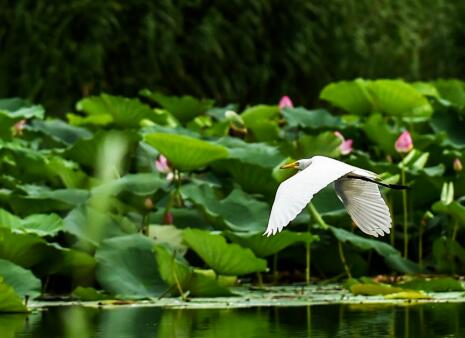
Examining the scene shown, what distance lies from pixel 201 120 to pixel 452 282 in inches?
86.9

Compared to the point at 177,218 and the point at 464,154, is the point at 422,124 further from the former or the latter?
the point at 177,218

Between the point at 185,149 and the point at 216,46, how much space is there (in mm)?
7306

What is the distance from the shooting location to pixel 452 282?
180 inches

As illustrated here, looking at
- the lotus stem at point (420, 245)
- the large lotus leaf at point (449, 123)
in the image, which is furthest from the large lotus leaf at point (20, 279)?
the large lotus leaf at point (449, 123)

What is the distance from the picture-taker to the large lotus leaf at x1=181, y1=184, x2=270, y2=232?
4.81m

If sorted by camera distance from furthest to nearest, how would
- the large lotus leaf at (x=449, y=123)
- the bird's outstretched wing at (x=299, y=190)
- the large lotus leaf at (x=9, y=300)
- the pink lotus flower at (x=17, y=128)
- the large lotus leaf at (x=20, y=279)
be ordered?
the large lotus leaf at (x=449, y=123), the pink lotus flower at (x=17, y=128), the large lotus leaf at (x=20, y=279), the large lotus leaf at (x=9, y=300), the bird's outstretched wing at (x=299, y=190)

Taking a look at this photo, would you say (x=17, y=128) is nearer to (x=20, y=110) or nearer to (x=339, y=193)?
(x=20, y=110)

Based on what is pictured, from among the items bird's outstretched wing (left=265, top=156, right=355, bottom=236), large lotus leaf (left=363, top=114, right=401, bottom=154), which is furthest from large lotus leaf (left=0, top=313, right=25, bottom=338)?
large lotus leaf (left=363, top=114, right=401, bottom=154)

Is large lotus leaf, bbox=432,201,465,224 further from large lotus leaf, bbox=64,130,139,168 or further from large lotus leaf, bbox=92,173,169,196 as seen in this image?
large lotus leaf, bbox=64,130,139,168

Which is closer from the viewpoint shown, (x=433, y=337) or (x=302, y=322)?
(x=433, y=337)

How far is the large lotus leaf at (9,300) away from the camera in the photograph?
4.05 m

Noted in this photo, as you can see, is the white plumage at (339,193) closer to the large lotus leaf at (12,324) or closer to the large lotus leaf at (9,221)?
the large lotus leaf at (12,324)

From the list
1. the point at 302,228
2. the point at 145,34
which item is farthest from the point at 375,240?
the point at 145,34

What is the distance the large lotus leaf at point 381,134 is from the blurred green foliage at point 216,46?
5.56 meters
